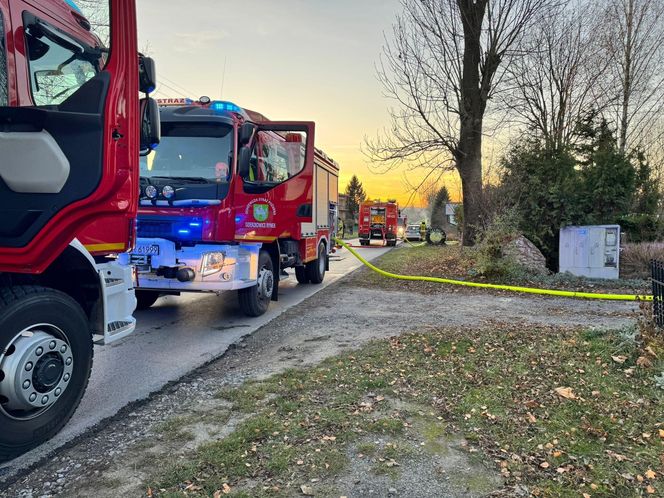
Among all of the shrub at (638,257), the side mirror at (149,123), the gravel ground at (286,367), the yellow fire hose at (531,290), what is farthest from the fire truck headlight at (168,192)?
the shrub at (638,257)

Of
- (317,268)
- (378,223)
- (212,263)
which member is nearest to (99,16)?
(212,263)

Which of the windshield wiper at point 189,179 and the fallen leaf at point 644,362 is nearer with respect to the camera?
the fallen leaf at point 644,362

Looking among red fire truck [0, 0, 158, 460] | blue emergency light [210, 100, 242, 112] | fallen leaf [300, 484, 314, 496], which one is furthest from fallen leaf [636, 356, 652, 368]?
blue emergency light [210, 100, 242, 112]

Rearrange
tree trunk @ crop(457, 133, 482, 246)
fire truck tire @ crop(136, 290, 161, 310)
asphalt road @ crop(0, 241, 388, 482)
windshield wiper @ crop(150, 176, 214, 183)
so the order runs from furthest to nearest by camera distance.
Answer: tree trunk @ crop(457, 133, 482, 246) → fire truck tire @ crop(136, 290, 161, 310) → windshield wiper @ crop(150, 176, 214, 183) → asphalt road @ crop(0, 241, 388, 482)

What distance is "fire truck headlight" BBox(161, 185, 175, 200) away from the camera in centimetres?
633

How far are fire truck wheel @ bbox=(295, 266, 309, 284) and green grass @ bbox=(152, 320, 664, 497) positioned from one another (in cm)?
616

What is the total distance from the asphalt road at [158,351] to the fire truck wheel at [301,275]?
6.31ft

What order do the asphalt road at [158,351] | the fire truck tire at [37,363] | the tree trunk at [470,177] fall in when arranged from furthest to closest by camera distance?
the tree trunk at [470,177] < the asphalt road at [158,351] < the fire truck tire at [37,363]

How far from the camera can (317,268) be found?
37.8ft

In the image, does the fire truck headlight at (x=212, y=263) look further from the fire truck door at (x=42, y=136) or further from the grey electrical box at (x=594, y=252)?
the grey electrical box at (x=594, y=252)

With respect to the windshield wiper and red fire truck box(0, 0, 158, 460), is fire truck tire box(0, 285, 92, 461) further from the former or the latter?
the windshield wiper

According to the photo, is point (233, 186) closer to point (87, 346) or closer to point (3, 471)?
point (87, 346)

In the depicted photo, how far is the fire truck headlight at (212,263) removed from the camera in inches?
249

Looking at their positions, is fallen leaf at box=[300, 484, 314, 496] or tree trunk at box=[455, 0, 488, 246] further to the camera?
tree trunk at box=[455, 0, 488, 246]
